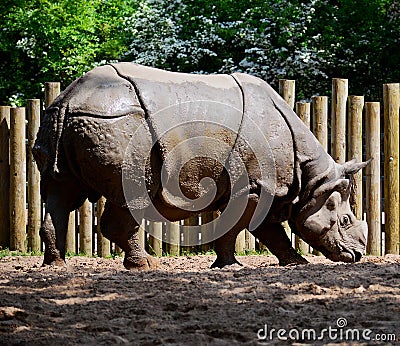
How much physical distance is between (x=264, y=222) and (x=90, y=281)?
8.88 feet

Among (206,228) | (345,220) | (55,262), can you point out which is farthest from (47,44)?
(345,220)

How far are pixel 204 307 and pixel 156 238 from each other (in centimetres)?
498

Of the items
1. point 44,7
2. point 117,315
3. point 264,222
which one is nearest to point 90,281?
point 117,315

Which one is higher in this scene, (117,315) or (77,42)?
(77,42)

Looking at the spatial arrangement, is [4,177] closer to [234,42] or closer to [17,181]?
[17,181]

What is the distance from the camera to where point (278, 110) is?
26.0ft

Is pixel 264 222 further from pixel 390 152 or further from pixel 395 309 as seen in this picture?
pixel 395 309

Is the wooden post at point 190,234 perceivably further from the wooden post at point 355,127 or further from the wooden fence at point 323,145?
the wooden post at point 355,127

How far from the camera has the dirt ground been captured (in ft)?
14.7

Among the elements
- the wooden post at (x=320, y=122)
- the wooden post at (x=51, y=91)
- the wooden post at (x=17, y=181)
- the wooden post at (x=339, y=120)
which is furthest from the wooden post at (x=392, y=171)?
the wooden post at (x=17, y=181)

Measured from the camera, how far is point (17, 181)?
32.7 ft

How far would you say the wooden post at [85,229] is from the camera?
32.4 ft

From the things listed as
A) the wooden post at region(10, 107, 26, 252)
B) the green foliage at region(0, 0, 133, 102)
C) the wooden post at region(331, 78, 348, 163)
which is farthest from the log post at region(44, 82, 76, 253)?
the green foliage at region(0, 0, 133, 102)

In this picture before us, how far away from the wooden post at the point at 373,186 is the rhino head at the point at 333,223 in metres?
1.54
